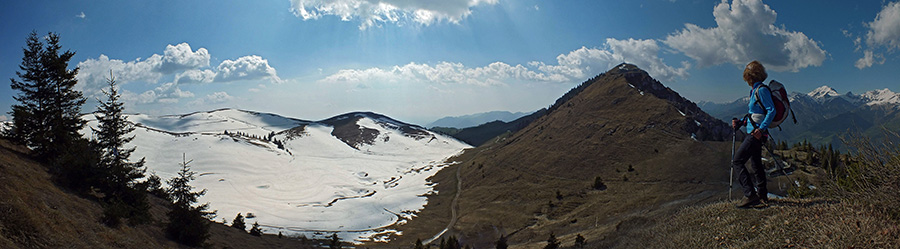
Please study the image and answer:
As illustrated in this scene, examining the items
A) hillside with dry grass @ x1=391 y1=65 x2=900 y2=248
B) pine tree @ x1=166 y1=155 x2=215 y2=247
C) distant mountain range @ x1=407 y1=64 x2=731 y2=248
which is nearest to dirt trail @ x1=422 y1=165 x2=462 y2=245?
hillside with dry grass @ x1=391 y1=65 x2=900 y2=248

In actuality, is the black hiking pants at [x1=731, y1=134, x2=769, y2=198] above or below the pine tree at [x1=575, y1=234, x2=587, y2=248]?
above

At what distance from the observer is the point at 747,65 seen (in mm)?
10672

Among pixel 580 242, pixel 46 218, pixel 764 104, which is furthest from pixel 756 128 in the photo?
pixel 46 218

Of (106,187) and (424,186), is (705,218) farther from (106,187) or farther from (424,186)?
(424,186)

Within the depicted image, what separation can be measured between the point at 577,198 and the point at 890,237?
72767mm

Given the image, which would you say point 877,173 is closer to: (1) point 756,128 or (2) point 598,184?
(1) point 756,128

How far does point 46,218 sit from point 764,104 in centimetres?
2496

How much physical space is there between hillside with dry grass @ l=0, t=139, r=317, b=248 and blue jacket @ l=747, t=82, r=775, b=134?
21.5 m

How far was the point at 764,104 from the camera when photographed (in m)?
9.73

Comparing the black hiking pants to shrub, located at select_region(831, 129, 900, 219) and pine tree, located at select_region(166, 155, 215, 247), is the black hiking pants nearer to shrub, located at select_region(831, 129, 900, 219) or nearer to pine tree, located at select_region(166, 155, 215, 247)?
shrub, located at select_region(831, 129, 900, 219)

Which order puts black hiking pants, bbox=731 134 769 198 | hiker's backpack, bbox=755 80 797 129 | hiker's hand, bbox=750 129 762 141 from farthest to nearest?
black hiking pants, bbox=731 134 769 198 → hiker's backpack, bbox=755 80 797 129 → hiker's hand, bbox=750 129 762 141

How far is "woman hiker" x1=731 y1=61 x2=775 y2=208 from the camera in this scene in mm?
9677

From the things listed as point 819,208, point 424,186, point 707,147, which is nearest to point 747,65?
point 819,208

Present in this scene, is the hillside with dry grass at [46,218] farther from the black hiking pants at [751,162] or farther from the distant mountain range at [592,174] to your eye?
the distant mountain range at [592,174]
